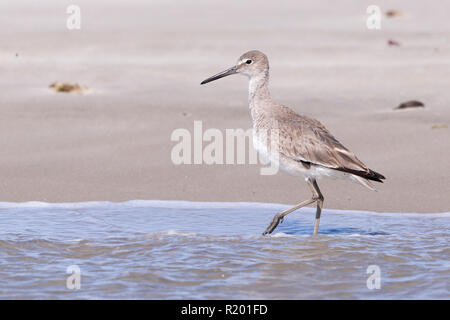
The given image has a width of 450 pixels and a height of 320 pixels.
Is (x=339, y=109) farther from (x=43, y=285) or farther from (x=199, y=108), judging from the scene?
(x=43, y=285)

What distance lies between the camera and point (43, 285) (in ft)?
19.5

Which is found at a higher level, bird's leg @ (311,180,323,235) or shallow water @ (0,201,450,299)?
bird's leg @ (311,180,323,235)

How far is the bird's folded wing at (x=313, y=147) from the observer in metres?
7.32

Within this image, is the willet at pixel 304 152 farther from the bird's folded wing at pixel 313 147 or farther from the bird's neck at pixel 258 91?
the bird's neck at pixel 258 91

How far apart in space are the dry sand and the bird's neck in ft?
2.71

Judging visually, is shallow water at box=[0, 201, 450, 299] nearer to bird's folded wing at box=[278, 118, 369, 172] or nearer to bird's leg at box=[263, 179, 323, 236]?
bird's leg at box=[263, 179, 323, 236]

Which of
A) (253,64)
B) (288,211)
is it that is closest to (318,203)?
(288,211)

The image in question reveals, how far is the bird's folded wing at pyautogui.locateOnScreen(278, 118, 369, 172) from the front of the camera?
7320mm

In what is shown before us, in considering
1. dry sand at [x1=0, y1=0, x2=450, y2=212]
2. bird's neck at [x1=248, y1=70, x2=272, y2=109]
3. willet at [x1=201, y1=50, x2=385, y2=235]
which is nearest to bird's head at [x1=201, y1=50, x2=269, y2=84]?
bird's neck at [x1=248, y1=70, x2=272, y2=109]

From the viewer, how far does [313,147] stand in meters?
7.46

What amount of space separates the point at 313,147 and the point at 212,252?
56.0 inches

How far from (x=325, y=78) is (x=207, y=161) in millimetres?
4568
